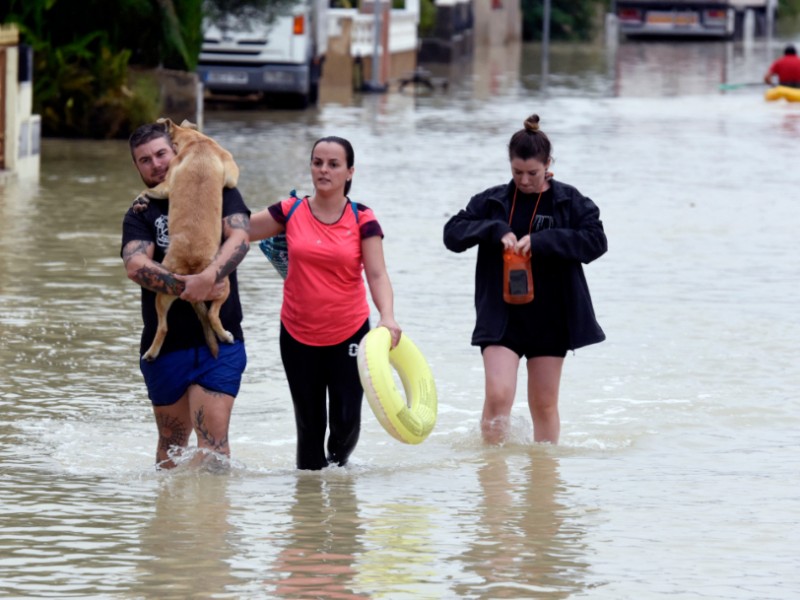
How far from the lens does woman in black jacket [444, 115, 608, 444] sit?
25.2 ft

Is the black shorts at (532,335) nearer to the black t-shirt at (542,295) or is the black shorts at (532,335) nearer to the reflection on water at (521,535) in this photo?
the black t-shirt at (542,295)

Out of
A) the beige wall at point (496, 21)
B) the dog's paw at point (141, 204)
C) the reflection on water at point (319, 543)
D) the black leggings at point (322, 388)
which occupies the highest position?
the beige wall at point (496, 21)

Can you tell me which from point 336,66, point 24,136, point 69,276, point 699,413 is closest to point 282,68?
point 336,66

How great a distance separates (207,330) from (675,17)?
57361mm

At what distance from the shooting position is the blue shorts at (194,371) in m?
7.01

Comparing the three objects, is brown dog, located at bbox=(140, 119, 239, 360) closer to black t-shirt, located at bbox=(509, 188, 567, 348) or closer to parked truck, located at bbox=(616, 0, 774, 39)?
black t-shirt, located at bbox=(509, 188, 567, 348)

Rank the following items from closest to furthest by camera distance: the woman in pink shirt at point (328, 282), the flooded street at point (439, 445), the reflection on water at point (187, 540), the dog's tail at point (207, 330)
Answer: the reflection on water at point (187, 540) → the flooded street at point (439, 445) → the dog's tail at point (207, 330) → the woman in pink shirt at point (328, 282)

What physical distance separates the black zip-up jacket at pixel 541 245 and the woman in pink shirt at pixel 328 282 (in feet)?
1.95

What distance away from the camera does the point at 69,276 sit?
1303cm

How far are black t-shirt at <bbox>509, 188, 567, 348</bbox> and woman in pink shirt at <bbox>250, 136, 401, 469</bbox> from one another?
0.75 m

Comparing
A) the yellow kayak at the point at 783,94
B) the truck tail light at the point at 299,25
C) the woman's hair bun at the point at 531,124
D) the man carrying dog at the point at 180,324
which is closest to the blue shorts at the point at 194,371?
the man carrying dog at the point at 180,324

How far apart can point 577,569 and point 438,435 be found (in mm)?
2548

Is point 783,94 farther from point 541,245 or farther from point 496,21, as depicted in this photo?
point 496,21

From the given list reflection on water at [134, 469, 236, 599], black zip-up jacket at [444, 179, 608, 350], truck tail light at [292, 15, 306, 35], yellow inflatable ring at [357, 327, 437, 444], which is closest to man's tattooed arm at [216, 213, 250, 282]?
yellow inflatable ring at [357, 327, 437, 444]
